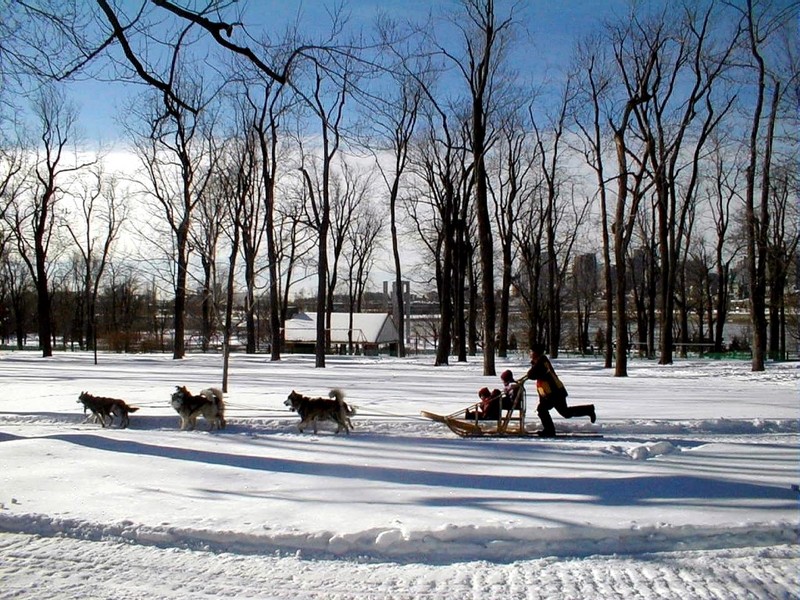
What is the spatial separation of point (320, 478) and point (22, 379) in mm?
17634

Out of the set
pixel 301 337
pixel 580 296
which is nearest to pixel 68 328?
pixel 301 337

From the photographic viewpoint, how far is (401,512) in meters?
6.57

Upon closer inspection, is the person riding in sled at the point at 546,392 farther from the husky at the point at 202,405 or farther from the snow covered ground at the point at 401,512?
the husky at the point at 202,405

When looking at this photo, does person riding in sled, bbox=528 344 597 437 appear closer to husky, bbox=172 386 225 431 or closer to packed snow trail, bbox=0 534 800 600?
husky, bbox=172 386 225 431

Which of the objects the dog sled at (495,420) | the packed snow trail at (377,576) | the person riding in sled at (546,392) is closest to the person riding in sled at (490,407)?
the dog sled at (495,420)

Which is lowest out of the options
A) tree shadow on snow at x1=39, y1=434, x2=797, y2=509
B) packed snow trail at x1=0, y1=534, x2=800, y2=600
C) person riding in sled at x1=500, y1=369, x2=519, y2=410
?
packed snow trail at x1=0, y1=534, x2=800, y2=600

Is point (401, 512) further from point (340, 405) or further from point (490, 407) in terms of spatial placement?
point (490, 407)

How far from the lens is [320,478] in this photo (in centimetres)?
824

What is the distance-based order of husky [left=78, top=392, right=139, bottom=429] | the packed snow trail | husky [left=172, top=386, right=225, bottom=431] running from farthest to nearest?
husky [left=78, top=392, right=139, bottom=429] < husky [left=172, top=386, right=225, bottom=431] < the packed snow trail

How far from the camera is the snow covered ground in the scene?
504 cm

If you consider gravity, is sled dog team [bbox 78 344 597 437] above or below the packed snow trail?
above

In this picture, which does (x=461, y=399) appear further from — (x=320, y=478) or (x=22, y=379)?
(x=22, y=379)

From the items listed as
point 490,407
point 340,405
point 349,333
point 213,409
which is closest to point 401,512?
point 340,405

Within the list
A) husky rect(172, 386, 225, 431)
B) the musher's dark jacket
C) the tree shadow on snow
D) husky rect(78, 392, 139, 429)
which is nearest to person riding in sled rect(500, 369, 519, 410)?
the musher's dark jacket
